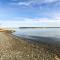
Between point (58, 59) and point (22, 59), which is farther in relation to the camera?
point (58, 59)

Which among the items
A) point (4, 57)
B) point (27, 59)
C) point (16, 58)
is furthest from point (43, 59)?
point (4, 57)

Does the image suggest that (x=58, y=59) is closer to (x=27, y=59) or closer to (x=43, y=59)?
(x=43, y=59)

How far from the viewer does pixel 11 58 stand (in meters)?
16.8

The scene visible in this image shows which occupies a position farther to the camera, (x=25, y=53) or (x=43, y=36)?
(x=43, y=36)

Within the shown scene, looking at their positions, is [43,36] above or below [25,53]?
below

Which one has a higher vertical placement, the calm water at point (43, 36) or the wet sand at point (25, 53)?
the wet sand at point (25, 53)

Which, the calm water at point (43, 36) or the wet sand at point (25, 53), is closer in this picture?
the wet sand at point (25, 53)

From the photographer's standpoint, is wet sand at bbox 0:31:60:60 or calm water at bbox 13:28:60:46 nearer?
wet sand at bbox 0:31:60:60

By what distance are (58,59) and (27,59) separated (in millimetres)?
3886

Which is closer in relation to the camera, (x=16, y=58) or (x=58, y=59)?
(x=16, y=58)

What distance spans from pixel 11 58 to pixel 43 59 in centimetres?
353

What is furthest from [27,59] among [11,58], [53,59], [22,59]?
[53,59]

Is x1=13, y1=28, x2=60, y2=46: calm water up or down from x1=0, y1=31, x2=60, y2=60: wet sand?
down

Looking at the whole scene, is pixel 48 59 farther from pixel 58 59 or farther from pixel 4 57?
pixel 4 57
